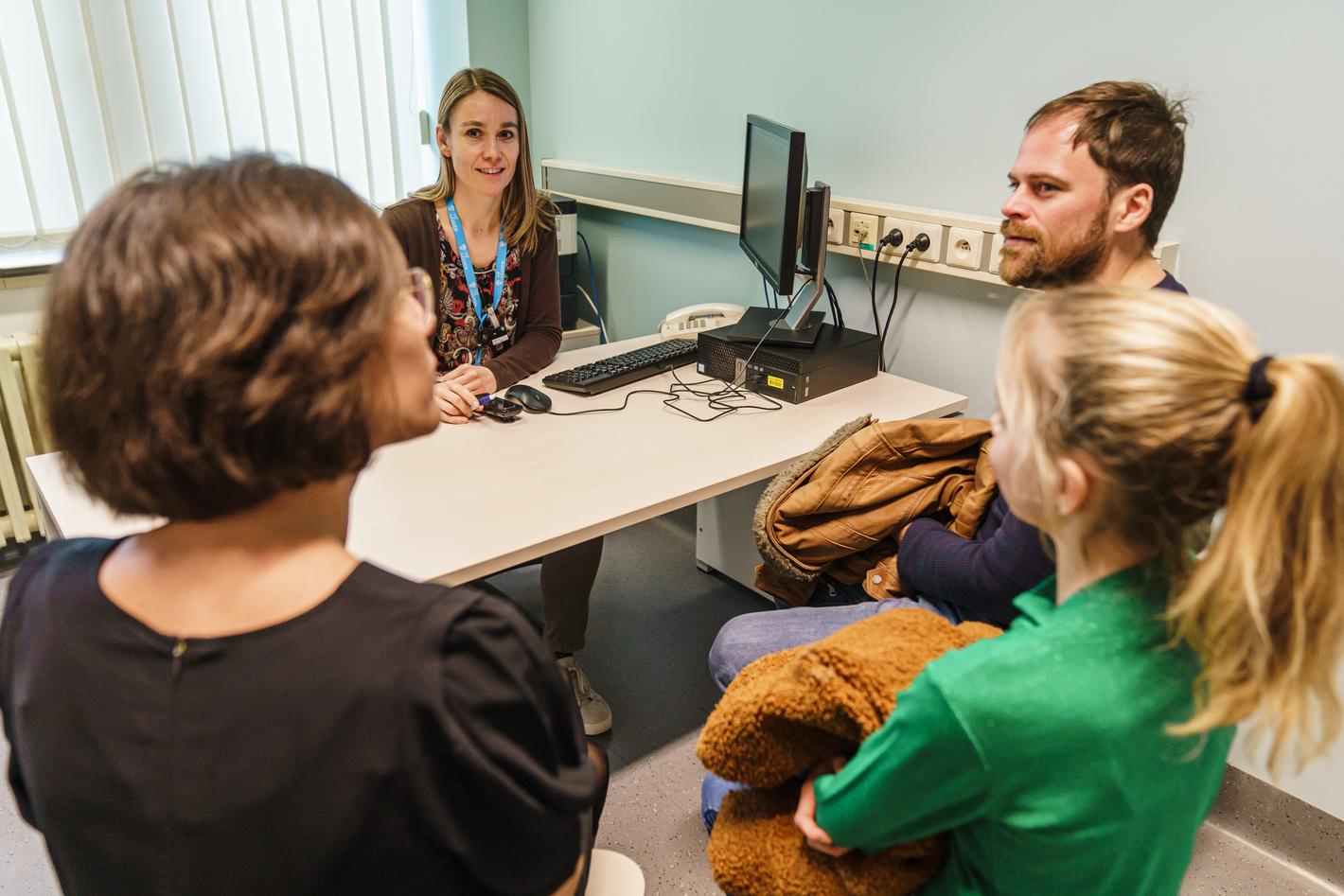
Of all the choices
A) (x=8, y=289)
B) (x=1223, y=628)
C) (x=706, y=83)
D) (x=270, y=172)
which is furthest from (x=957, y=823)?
(x=8, y=289)

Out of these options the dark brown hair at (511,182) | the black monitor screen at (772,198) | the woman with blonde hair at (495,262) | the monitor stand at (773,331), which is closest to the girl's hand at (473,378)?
the woman with blonde hair at (495,262)

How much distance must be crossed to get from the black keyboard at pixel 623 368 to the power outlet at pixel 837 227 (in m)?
0.44

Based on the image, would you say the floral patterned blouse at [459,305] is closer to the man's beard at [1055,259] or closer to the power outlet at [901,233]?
the power outlet at [901,233]

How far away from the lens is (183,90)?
2475 millimetres

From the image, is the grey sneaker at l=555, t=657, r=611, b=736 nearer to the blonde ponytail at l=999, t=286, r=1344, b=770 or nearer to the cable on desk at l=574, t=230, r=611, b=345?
the blonde ponytail at l=999, t=286, r=1344, b=770

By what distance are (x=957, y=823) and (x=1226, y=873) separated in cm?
122

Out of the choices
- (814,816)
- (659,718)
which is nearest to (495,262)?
(659,718)

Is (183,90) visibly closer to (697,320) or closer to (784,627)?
(697,320)

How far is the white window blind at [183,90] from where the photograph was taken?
2.28 metres

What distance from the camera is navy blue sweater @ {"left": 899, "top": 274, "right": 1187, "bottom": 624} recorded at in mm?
1220

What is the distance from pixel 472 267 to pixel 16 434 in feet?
4.47

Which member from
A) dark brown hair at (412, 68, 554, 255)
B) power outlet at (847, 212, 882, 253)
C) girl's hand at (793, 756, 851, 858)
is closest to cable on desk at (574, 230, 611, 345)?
dark brown hair at (412, 68, 554, 255)

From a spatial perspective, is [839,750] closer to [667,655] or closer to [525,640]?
[525,640]

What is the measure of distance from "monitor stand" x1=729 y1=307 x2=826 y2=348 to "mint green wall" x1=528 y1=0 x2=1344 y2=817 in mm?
281
